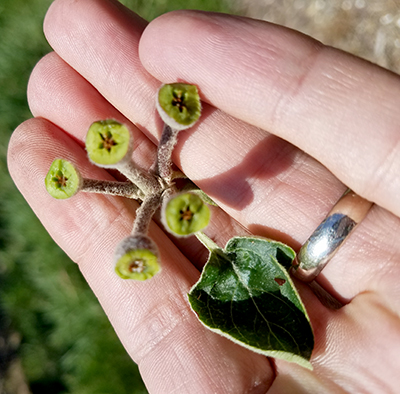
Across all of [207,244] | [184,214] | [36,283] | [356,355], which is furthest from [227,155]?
[36,283]

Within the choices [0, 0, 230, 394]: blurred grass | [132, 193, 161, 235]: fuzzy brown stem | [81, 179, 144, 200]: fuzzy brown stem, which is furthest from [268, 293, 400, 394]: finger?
[0, 0, 230, 394]: blurred grass

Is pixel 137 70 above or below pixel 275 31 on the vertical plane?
below

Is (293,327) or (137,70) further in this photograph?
(137,70)

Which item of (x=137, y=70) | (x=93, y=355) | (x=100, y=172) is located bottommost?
(x=93, y=355)

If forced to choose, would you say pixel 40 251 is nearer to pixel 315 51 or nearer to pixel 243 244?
pixel 243 244

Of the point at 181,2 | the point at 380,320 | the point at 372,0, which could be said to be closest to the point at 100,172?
the point at 380,320

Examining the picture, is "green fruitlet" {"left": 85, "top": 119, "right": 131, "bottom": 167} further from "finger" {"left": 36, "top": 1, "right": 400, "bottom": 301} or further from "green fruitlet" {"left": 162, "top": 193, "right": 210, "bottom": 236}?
"finger" {"left": 36, "top": 1, "right": 400, "bottom": 301}
